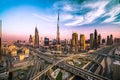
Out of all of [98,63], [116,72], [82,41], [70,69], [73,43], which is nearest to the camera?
[116,72]

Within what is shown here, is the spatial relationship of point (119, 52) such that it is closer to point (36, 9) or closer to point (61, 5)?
point (61, 5)

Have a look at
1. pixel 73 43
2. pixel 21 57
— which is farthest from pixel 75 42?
pixel 21 57

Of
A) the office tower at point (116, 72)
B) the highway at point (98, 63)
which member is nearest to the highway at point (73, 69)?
the highway at point (98, 63)

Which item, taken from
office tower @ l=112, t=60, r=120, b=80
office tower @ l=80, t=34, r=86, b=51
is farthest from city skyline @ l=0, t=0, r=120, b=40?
office tower @ l=112, t=60, r=120, b=80

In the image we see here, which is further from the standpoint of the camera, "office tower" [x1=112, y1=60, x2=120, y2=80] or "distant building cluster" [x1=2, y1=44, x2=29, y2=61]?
"distant building cluster" [x1=2, y1=44, x2=29, y2=61]

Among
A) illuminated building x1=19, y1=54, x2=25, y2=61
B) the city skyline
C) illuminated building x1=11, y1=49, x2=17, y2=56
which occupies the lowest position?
illuminated building x1=19, y1=54, x2=25, y2=61

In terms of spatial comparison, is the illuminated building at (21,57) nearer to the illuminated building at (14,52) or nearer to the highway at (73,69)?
the illuminated building at (14,52)

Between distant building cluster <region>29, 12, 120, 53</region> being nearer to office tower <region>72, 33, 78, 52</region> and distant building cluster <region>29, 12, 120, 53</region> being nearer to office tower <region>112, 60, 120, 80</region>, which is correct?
office tower <region>72, 33, 78, 52</region>

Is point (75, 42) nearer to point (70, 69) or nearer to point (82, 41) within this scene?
point (82, 41)

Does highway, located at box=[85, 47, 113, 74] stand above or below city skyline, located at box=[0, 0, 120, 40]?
below
